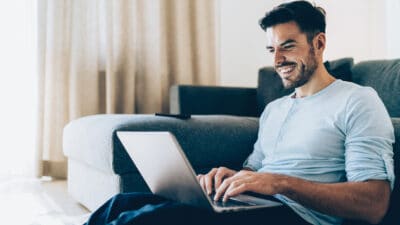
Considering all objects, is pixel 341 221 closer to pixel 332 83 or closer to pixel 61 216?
pixel 332 83

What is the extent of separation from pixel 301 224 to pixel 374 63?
0.98m

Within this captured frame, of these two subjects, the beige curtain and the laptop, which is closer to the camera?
the laptop

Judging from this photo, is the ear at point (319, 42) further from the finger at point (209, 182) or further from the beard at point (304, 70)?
the finger at point (209, 182)

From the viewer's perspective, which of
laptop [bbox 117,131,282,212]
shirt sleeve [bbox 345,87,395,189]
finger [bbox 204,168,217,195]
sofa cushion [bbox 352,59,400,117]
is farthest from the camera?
sofa cushion [bbox 352,59,400,117]

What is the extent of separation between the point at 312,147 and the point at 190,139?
559mm

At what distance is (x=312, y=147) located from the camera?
1086mm

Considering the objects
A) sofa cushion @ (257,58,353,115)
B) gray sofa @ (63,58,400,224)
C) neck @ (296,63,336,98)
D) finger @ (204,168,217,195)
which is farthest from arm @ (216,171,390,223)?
sofa cushion @ (257,58,353,115)

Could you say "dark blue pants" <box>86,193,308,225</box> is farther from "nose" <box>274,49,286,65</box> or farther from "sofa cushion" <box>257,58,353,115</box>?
"sofa cushion" <box>257,58,353,115</box>

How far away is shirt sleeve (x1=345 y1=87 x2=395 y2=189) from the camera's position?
0.93 metres

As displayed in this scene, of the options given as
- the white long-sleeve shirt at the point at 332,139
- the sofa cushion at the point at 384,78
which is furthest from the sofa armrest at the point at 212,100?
the white long-sleeve shirt at the point at 332,139

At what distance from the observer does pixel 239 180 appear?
92 centimetres

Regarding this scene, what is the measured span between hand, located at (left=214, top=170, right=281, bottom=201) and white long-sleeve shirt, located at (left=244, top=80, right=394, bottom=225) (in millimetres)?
99

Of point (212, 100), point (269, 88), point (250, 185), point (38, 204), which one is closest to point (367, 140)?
point (250, 185)

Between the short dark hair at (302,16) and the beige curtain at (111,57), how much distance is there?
1808 millimetres
